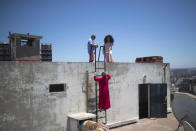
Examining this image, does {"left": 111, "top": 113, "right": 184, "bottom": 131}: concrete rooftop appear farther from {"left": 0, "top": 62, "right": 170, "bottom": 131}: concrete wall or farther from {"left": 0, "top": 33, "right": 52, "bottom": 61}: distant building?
{"left": 0, "top": 33, "right": 52, "bottom": 61}: distant building

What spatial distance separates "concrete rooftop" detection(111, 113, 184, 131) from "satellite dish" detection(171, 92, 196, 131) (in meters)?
1.87

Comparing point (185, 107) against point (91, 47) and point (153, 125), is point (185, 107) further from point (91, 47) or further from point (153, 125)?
point (91, 47)

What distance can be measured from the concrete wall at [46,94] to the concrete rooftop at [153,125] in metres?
0.47

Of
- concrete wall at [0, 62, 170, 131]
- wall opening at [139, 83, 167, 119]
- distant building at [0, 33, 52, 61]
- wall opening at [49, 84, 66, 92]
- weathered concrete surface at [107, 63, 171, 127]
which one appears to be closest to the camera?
concrete wall at [0, 62, 170, 131]

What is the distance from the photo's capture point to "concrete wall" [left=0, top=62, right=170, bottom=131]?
5812mm

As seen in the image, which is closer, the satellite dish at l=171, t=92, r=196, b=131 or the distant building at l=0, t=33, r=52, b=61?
the satellite dish at l=171, t=92, r=196, b=131

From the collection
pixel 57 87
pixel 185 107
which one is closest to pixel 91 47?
pixel 57 87

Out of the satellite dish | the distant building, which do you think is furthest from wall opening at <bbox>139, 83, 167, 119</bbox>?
the distant building

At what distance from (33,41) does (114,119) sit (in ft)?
17.4

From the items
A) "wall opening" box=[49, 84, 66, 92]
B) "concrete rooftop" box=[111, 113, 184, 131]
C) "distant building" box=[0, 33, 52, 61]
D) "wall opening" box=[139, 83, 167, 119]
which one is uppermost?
"distant building" box=[0, 33, 52, 61]

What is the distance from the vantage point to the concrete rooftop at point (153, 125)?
8203mm

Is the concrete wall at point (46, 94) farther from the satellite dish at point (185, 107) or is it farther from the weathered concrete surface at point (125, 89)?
the satellite dish at point (185, 107)

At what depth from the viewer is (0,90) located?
566 cm

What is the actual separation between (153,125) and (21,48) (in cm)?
714
